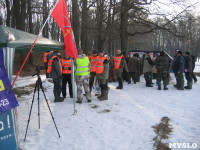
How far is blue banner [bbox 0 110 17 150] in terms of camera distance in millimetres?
2846

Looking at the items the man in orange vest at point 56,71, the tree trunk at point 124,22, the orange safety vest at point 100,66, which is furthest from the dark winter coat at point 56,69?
the tree trunk at point 124,22

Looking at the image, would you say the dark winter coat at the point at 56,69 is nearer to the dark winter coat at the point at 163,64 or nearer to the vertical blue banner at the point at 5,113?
the vertical blue banner at the point at 5,113

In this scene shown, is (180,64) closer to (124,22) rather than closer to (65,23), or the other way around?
(65,23)

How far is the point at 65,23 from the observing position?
474cm

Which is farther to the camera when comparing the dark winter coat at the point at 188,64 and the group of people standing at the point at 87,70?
the dark winter coat at the point at 188,64

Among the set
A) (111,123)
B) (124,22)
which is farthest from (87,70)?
(124,22)

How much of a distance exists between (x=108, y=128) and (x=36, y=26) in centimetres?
3767

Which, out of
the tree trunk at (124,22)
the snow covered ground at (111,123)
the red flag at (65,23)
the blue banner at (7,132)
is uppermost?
the tree trunk at (124,22)

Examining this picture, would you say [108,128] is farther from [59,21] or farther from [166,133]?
[59,21]

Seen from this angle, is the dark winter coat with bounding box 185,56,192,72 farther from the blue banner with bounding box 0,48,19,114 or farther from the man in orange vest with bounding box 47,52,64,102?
the blue banner with bounding box 0,48,19,114

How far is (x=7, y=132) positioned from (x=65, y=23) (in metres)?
3.07

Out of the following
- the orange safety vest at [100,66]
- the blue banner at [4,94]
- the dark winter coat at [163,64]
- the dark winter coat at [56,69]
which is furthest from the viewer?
the dark winter coat at [163,64]

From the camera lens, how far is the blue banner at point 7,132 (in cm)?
285

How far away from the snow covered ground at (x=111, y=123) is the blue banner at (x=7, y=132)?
0.57 meters
